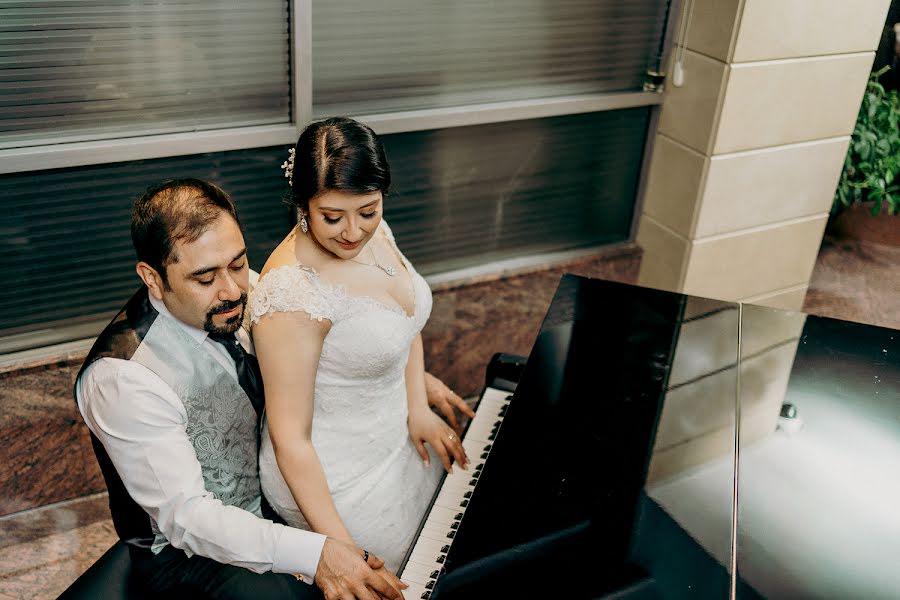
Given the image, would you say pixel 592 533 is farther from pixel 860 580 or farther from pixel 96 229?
pixel 96 229

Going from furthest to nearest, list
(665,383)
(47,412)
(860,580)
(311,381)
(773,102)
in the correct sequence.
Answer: (773,102) < (47,412) < (665,383) < (311,381) < (860,580)

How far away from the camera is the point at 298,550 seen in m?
1.78

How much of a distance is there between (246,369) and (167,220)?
42 centimetres

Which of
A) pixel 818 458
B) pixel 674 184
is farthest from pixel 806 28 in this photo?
pixel 818 458

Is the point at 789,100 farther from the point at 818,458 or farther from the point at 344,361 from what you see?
the point at 344,361

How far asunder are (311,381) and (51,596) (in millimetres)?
1255

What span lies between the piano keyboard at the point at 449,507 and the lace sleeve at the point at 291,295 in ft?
1.69

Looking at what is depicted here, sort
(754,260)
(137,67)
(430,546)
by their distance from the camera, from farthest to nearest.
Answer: (754,260)
(137,67)
(430,546)

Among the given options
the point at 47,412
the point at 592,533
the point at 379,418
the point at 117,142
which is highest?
the point at 117,142

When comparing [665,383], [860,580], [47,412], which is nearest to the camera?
[860,580]

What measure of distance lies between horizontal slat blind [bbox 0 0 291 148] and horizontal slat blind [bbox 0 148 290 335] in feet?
0.36

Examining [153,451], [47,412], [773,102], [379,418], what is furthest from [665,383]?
[47,412]

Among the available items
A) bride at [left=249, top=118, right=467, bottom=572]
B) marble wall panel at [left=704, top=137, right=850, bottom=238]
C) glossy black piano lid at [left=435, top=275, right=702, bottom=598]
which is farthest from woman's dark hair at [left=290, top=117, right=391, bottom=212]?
marble wall panel at [left=704, top=137, right=850, bottom=238]

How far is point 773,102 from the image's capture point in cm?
309
